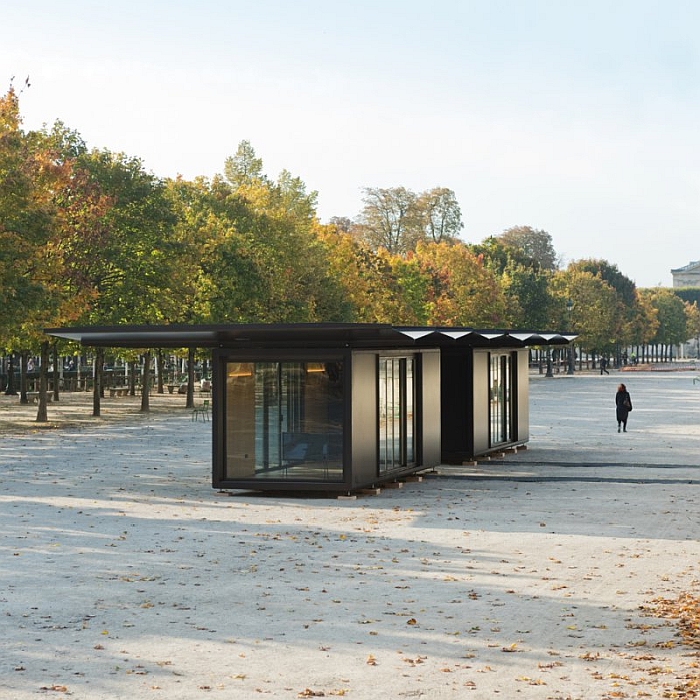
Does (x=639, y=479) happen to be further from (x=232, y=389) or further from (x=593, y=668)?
(x=593, y=668)

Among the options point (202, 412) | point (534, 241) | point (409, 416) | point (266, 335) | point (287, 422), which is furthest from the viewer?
point (534, 241)

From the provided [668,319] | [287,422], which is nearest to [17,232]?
[287,422]

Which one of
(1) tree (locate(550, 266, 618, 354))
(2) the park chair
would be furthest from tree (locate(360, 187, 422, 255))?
(2) the park chair

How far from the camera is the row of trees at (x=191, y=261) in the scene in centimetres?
4125

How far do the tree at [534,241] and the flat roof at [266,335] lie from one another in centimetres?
13034

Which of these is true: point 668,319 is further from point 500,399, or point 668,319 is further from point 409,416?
point 409,416

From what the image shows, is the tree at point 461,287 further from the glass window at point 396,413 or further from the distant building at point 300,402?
the distant building at point 300,402

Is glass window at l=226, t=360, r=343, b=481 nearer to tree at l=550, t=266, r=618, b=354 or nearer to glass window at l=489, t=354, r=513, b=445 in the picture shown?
glass window at l=489, t=354, r=513, b=445

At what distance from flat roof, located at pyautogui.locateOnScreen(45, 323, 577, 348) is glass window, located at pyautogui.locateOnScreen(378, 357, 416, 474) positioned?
0.48m

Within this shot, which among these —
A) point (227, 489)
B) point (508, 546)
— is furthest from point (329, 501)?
point (508, 546)

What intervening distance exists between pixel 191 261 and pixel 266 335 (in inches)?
1311

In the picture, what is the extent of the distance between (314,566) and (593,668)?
572cm

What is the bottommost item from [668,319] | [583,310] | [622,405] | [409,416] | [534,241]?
[622,405]

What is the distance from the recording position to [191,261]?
55.8 metres
